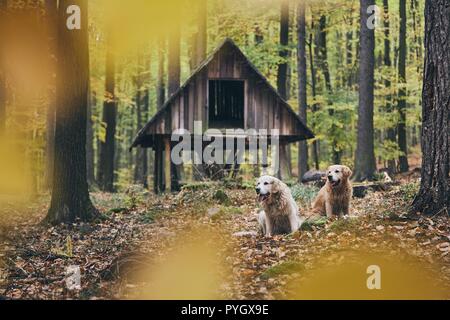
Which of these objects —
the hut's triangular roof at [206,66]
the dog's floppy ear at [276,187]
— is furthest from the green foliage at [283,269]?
the hut's triangular roof at [206,66]

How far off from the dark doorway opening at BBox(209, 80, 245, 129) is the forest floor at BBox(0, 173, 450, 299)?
11.9 meters

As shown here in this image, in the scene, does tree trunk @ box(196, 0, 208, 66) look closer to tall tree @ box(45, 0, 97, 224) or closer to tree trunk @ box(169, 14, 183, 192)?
tree trunk @ box(169, 14, 183, 192)

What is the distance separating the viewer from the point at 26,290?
669 cm

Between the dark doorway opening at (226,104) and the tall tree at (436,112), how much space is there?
14238mm

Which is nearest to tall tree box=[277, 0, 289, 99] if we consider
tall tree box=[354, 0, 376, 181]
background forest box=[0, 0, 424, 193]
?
background forest box=[0, 0, 424, 193]

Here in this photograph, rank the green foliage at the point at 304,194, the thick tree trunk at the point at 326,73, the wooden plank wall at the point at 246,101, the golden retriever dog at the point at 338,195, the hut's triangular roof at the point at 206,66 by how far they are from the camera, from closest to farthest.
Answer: the golden retriever dog at the point at 338,195 → the green foliage at the point at 304,194 → the hut's triangular roof at the point at 206,66 → the wooden plank wall at the point at 246,101 → the thick tree trunk at the point at 326,73

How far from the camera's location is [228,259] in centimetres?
762

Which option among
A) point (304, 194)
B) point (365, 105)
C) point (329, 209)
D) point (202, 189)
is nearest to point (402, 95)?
point (365, 105)

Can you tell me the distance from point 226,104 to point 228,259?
15957mm

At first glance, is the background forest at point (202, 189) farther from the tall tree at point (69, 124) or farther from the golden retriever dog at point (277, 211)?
the golden retriever dog at point (277, 211)

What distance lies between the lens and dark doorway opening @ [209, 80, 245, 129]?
2233 cm

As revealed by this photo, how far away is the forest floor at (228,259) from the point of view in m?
6.12
